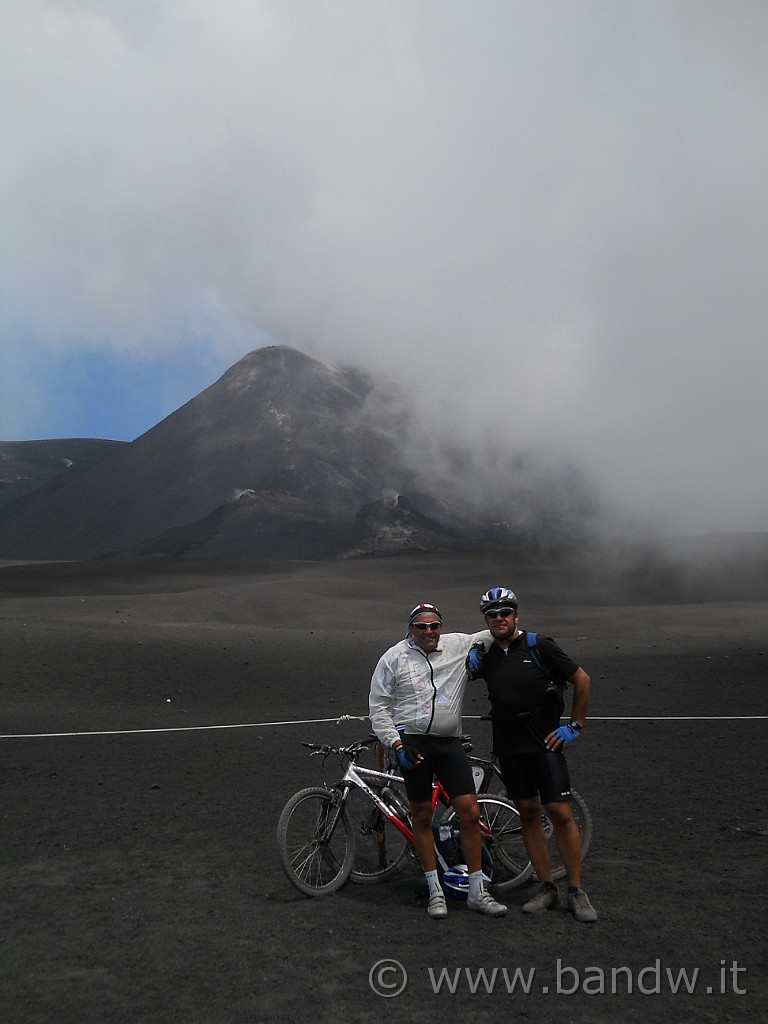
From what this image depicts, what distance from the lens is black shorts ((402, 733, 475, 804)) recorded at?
4637 millimetres

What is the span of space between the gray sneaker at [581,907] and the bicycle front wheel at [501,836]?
49 centimetres

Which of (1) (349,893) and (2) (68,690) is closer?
(1) (349,893)

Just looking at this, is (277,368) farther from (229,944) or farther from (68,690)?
(229,944)

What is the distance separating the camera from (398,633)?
70.4 feet

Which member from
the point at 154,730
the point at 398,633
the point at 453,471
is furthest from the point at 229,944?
the point at 453,471

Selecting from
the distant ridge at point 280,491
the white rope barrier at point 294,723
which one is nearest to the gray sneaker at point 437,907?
the white rope barrier at point 294,723

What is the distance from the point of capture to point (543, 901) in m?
4.54

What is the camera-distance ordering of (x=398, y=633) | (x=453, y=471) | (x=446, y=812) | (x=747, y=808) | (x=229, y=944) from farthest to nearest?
(x=453, y=471)
(x=398, y=633)
(x=747, y=808)
(x=446, y=812)
(x=229, y=944)

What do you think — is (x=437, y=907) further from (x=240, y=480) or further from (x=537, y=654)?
(x=240, y=480)

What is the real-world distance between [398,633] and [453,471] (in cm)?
4388

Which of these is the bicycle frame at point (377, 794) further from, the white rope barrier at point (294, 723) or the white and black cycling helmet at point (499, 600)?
the white rope barrier at point (294, 723)

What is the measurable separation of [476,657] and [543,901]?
1.16 m

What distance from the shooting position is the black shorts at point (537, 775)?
4535 mm

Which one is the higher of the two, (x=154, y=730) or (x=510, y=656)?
(x=510, y=656)
